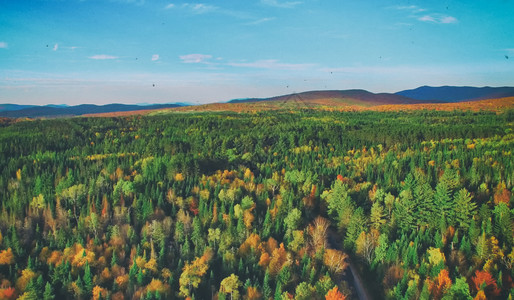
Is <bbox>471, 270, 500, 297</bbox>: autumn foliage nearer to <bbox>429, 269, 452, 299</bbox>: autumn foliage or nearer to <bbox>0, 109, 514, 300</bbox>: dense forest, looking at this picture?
<bbox>0, 109, 514, 300</bbox>: dense forest

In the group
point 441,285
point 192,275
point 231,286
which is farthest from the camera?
point 192,275

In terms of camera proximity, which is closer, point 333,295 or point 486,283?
point 333,295

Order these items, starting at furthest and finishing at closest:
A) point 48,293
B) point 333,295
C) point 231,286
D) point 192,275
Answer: point 192,275
point 231,286
point 48,293
point 333,295

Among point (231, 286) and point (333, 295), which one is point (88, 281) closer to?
point (231, 286)

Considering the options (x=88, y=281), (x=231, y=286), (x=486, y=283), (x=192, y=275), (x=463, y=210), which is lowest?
(x=486, y=283)

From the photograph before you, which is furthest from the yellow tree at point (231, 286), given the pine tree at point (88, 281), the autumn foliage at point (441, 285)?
the autumn foliage at point (441, 285)

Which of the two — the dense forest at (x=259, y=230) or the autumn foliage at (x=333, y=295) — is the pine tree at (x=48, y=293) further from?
the autumn foliage at (x=333, y=295)

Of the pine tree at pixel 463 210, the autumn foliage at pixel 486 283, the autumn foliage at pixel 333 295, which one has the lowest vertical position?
the autumn foliage at pixel 486 283

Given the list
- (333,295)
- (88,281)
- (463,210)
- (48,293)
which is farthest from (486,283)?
(48,293)

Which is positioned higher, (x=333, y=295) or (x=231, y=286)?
(x=333, y=295)
